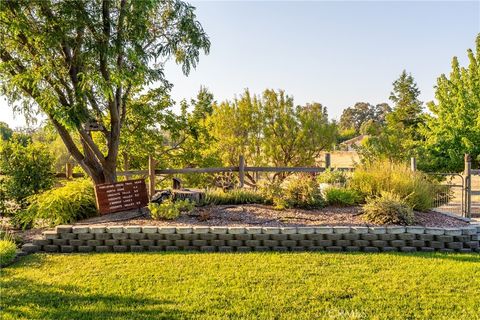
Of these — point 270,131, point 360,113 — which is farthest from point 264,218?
point 360,113

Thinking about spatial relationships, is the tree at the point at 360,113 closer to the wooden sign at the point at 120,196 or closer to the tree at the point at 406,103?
the tree at the point at 406,103

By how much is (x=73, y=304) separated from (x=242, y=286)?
1637mm

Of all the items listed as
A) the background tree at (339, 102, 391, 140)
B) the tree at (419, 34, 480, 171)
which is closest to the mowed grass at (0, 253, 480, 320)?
the tree at (419, 34, 480, 171)

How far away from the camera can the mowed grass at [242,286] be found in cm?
312

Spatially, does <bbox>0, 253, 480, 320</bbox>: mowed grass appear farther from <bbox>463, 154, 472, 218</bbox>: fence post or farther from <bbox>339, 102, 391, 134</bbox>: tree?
<bbox>339, 102, 391, 134</bbox>: tree

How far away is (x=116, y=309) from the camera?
319 cm

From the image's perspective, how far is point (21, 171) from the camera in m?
6.88

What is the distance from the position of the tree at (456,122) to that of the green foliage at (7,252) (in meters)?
13.2

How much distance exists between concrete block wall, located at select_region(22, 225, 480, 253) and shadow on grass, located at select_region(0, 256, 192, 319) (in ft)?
4.48

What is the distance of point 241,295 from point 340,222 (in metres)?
2.62

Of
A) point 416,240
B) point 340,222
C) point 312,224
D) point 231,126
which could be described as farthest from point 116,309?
point 231,126

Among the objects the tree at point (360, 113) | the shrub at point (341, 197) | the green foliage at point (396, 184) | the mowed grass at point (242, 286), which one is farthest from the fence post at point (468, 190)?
the tree at point (360, 113)

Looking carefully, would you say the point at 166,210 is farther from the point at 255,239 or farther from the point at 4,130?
the point at 4,130

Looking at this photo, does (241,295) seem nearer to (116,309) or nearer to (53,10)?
(116,309)
